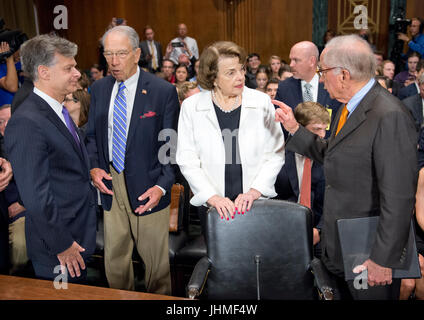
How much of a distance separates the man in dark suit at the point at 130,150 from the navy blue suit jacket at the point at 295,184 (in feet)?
2.21

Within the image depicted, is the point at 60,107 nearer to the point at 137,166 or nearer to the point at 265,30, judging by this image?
the point at 137,166

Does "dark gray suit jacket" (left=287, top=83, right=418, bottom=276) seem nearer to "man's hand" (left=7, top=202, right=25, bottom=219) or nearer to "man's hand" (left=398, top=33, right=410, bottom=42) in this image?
"man's hand" (left=7, top=202, right=25, bottom=219)

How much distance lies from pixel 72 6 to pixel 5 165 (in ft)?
24.7

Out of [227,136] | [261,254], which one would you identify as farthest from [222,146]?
[261,254]

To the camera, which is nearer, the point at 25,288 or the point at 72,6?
the point at 25,288

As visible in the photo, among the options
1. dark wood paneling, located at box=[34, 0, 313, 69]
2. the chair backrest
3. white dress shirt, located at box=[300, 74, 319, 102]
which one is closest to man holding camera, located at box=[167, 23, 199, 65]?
dark wood paneling, located at box=[34, 0, 313, 69]

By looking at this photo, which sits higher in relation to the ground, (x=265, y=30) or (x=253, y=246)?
(x=265, y=30)

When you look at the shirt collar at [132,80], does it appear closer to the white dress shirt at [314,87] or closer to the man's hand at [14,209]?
the man's hand at [14,209]

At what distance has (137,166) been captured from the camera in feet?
6.88

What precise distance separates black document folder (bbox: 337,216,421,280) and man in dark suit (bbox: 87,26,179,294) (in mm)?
978

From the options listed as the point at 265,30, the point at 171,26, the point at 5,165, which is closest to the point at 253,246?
the point at 5,165

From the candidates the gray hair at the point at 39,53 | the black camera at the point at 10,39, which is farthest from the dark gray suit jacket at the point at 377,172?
the black camera at the point at 10,39

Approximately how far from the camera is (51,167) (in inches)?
65.3

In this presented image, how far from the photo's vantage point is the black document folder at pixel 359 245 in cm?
149
